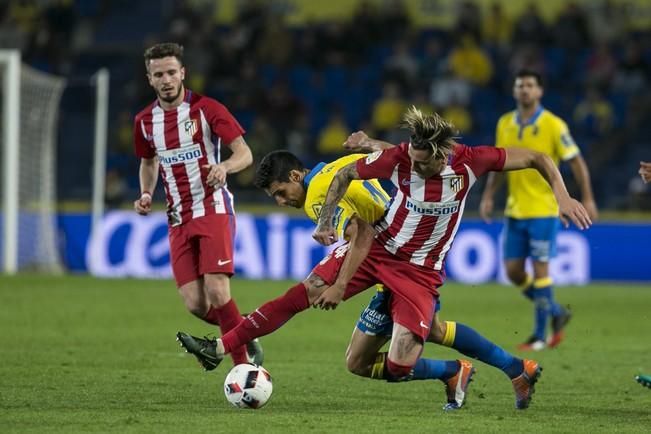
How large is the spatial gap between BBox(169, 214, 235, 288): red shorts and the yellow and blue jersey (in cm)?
106

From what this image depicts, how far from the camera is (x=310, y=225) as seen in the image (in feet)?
62.1

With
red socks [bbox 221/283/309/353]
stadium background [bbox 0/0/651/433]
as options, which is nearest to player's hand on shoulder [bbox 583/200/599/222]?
stadium background [bbox 0/0/651/433]

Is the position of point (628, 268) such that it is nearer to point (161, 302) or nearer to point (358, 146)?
point (161, 302)

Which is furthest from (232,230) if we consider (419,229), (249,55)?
(249,55)

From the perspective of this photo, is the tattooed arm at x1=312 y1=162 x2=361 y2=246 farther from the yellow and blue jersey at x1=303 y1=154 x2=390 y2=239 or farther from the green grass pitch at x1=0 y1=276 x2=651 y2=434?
the green grass pitch at x1=0 y1=276 x2=651 y2=434

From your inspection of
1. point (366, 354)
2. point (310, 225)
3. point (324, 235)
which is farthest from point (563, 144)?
point (310, 225)

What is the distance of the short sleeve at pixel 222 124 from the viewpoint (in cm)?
850

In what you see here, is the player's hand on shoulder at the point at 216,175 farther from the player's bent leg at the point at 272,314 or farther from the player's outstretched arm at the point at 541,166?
the player's outstretched arm at the point at 541,166

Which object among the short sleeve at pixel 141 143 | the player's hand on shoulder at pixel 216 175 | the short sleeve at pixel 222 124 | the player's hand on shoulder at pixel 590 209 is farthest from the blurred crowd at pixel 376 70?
the player's hand on shoulder at pixel 216 175

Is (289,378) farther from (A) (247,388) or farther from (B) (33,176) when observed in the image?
(B) (33,176)

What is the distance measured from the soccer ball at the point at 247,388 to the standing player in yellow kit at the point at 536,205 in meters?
4.59

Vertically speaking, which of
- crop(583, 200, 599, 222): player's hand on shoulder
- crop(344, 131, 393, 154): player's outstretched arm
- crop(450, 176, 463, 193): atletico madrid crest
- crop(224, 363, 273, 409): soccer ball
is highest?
crop(344, 131, 393, 154): player's outstretched arm

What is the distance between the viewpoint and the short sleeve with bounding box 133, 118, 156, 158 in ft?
28.8

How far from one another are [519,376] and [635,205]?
39.0ft
